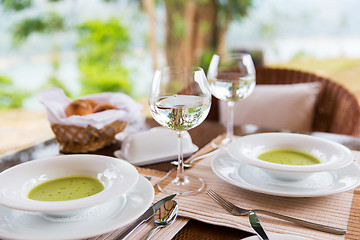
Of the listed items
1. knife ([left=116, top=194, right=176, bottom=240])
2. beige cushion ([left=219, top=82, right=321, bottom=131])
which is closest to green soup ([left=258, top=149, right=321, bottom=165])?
knife ([left=116, top=194, right=176, bottom=240])

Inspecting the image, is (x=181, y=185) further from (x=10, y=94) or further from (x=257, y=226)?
(x=10, y=94)

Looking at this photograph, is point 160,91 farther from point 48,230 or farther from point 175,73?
point 48,230

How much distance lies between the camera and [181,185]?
89 cm

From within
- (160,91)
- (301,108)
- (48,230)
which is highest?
(160,91)

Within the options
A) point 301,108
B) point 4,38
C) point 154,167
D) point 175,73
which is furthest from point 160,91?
point 4,38

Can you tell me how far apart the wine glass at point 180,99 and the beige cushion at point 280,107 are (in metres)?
1.16

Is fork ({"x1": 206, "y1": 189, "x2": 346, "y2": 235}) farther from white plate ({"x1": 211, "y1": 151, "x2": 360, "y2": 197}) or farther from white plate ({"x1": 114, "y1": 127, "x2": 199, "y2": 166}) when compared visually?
white plate ({"x1": 114, "y1": 127, "x2": 199, "y2": 166})

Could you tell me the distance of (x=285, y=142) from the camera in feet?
3.24

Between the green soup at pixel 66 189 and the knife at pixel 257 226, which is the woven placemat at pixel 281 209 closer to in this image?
the knife at pixel 257 226

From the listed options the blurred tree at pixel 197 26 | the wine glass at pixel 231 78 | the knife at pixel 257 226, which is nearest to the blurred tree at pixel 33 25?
the blurred tree at pixel 197 26

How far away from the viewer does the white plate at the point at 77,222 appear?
60cm

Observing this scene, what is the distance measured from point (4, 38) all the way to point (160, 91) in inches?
161

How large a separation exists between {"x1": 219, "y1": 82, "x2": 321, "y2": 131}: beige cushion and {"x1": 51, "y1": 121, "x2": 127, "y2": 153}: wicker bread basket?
36.8 inches

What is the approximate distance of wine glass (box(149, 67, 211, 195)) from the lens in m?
0.82
